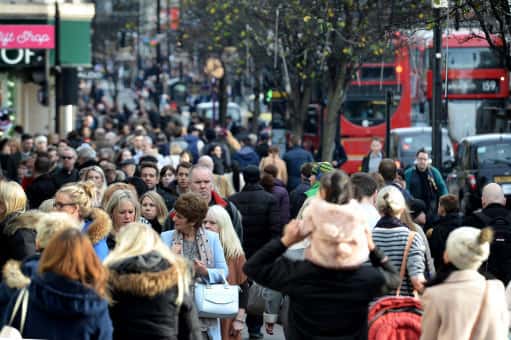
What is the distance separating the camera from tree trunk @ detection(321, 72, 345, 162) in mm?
28534

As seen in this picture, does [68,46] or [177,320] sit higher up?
[68,46]

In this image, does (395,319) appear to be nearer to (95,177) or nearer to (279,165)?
(95,177)

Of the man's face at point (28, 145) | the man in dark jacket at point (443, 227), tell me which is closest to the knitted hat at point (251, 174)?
the man in dark jacket at point (443, 227)

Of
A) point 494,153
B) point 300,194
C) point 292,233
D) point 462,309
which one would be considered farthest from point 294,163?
point 292,233

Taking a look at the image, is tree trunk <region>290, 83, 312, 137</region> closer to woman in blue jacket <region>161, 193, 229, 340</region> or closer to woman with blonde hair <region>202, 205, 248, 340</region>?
woman with blonde hair <region>202, 205, 248, 340</region>

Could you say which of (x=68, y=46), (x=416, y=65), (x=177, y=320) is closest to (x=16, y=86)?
(x=68, y=46)

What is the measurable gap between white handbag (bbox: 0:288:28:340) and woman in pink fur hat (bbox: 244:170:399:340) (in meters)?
1.15

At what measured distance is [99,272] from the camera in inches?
259

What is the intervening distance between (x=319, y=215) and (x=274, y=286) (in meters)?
0.45

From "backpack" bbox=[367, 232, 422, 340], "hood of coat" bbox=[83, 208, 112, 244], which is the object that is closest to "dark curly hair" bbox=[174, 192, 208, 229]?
"hood of coat" bbox=[83, 208, 112, 244]

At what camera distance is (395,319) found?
7824 millimetres

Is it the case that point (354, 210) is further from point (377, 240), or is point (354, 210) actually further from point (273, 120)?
point (273, 120)

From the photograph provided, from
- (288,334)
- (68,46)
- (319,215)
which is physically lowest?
(288,334)

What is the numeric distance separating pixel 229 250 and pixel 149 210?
1.61 m
